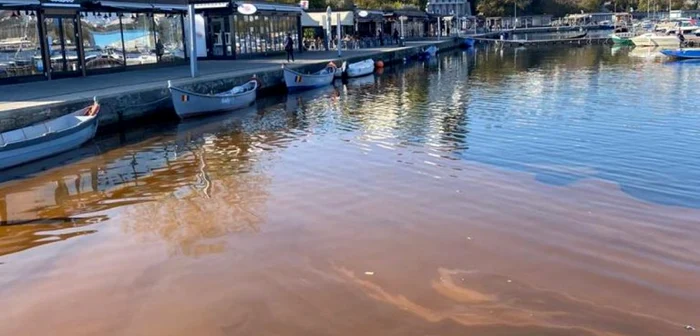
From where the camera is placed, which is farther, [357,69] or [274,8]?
[274,8]

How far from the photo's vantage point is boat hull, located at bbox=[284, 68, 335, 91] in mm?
29672

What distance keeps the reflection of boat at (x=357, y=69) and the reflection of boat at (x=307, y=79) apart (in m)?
1.99

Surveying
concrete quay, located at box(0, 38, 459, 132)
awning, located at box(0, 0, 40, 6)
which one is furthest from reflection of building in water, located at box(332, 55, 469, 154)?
awning, located at box(0, 0, 40, 6)

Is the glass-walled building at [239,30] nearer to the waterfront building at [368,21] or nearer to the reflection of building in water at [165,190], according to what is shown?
the waterfront building at [368,21]

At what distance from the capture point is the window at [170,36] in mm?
29828

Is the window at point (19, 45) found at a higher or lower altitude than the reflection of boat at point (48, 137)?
higher

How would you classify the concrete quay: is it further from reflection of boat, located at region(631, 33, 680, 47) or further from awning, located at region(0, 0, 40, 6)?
reflection of boat, located at region(631, 33, 680, 47)

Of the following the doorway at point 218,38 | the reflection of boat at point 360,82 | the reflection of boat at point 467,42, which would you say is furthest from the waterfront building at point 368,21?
the doorway at point 218,38

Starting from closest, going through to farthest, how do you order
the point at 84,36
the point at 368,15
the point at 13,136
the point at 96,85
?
the point at 13,136
the point at 96,85
the point at 84,36
the point at 368,15

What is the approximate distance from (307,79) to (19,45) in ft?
41.8

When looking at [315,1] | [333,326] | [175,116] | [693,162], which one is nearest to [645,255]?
[333,326]

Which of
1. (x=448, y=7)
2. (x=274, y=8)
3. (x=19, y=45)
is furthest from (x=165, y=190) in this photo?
(x=448, y=7)

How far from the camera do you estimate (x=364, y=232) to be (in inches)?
378

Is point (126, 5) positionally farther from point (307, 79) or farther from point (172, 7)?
point (307, 79)
